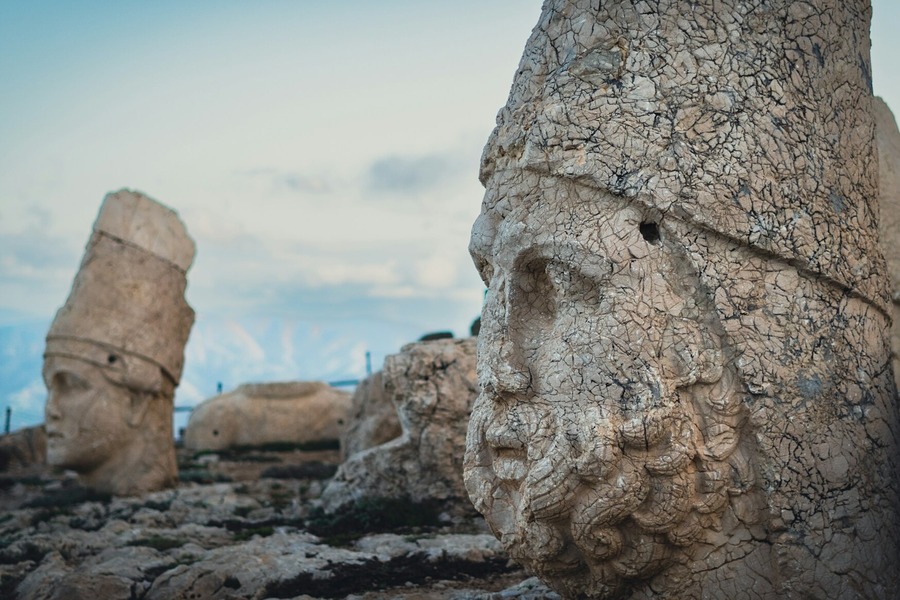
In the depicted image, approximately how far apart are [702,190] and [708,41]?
0.56m

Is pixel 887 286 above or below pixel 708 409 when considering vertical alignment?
above

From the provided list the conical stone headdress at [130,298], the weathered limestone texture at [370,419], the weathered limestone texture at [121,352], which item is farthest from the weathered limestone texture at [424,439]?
the conical stone headdress at [130,298]

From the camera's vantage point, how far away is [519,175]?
377cm

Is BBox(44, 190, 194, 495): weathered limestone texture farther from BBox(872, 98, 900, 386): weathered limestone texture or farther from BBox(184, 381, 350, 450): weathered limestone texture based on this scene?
BBox(872, 98, 900, 386): weathered limestone texture

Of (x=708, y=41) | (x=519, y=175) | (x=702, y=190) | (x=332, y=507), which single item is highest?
(x=708, y=41)

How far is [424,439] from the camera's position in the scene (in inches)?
294

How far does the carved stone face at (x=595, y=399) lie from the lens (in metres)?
3.32

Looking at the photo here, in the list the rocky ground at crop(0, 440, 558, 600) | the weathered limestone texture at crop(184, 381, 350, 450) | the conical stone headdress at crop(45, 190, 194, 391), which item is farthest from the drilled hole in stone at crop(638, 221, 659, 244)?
the weathered limestone texture at crop(184, 381, 350, 450)

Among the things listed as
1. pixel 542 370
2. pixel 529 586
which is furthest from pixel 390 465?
pixel 542 370

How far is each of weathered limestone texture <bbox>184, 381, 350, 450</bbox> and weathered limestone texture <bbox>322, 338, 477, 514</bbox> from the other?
21.6 feet

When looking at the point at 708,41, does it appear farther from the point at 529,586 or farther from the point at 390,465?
the point at 390,465

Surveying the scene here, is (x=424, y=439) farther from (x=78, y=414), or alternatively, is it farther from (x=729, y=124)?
(x=729, y=124)

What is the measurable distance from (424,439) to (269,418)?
23.8 feet

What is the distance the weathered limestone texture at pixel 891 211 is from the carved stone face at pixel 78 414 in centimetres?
734
